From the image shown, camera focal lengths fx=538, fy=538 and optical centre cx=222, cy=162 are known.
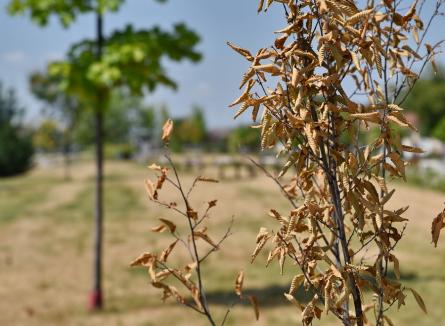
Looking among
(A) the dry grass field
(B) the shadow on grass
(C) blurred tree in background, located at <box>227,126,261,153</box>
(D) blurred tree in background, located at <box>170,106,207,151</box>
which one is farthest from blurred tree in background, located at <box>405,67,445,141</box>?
(B) the shadow on grass

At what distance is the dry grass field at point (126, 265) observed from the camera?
7.72 meters

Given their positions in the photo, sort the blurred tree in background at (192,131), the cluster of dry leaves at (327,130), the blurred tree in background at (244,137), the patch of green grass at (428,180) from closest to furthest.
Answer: the cluster of dry leaves at (327,130)
the blurred tree in background at (244,137)
the patch of green grass at (428,180)
the blurred tree in background at (192,131)

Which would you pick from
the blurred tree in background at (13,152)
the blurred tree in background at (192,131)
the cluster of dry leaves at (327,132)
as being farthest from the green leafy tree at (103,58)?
the blurred tree in background at (192,131)

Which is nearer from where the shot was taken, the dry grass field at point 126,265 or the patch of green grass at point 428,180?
the dry grass field at point 126,265

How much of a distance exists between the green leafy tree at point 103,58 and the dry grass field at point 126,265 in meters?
0.92

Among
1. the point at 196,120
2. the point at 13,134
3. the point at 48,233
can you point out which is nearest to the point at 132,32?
the point at 48,233

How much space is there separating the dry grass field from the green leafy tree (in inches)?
36.4

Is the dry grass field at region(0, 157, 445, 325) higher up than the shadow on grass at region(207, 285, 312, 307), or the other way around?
the shadow on grass at region(207, 285, 312, 307)

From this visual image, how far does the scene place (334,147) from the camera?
6.16 feet

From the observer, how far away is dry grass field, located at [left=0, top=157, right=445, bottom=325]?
772 cm

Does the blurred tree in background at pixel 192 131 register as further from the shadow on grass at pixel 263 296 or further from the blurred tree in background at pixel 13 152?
the shadow on grass at pixel 263 296

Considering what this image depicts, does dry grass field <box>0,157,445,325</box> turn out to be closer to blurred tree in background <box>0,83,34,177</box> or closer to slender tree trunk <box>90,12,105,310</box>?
slender tree trunk <box>90,12,105,310</box>

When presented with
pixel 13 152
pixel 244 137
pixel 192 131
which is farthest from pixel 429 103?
pixel 13 152

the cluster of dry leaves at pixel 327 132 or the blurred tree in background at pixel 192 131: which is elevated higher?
the cluster of dry leaves at pixel 327 132
